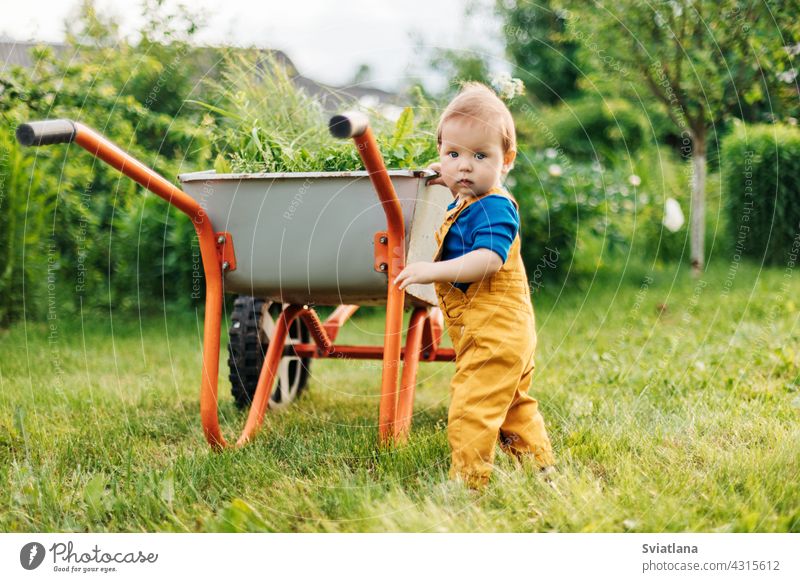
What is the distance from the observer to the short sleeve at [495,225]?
1773 millimetres

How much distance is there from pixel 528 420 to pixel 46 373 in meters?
2.20

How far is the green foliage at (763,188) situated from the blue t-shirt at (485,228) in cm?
346

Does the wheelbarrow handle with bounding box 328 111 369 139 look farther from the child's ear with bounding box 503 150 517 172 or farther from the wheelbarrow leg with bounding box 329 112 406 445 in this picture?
the child's ear with bounding box 503 150 517 172

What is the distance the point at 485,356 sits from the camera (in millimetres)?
1855

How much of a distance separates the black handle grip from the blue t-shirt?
0.91 meters

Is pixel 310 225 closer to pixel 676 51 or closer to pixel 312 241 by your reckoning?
pixel 312 241

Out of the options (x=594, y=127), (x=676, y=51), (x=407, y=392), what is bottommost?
(x=407, y=392)

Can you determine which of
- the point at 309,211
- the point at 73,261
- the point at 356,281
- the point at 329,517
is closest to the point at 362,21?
the point at 309,211

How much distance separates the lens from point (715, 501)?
5.56 ft

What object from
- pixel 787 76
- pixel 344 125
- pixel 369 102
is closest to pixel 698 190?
pixel 787 76

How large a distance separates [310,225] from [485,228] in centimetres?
50

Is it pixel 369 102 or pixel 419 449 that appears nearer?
pixel 419 449

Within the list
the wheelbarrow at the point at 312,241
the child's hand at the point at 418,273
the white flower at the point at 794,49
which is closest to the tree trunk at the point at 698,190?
the white flower at the point at 794,49

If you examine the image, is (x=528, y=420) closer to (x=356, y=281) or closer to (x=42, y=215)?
(x=356, y=281)
